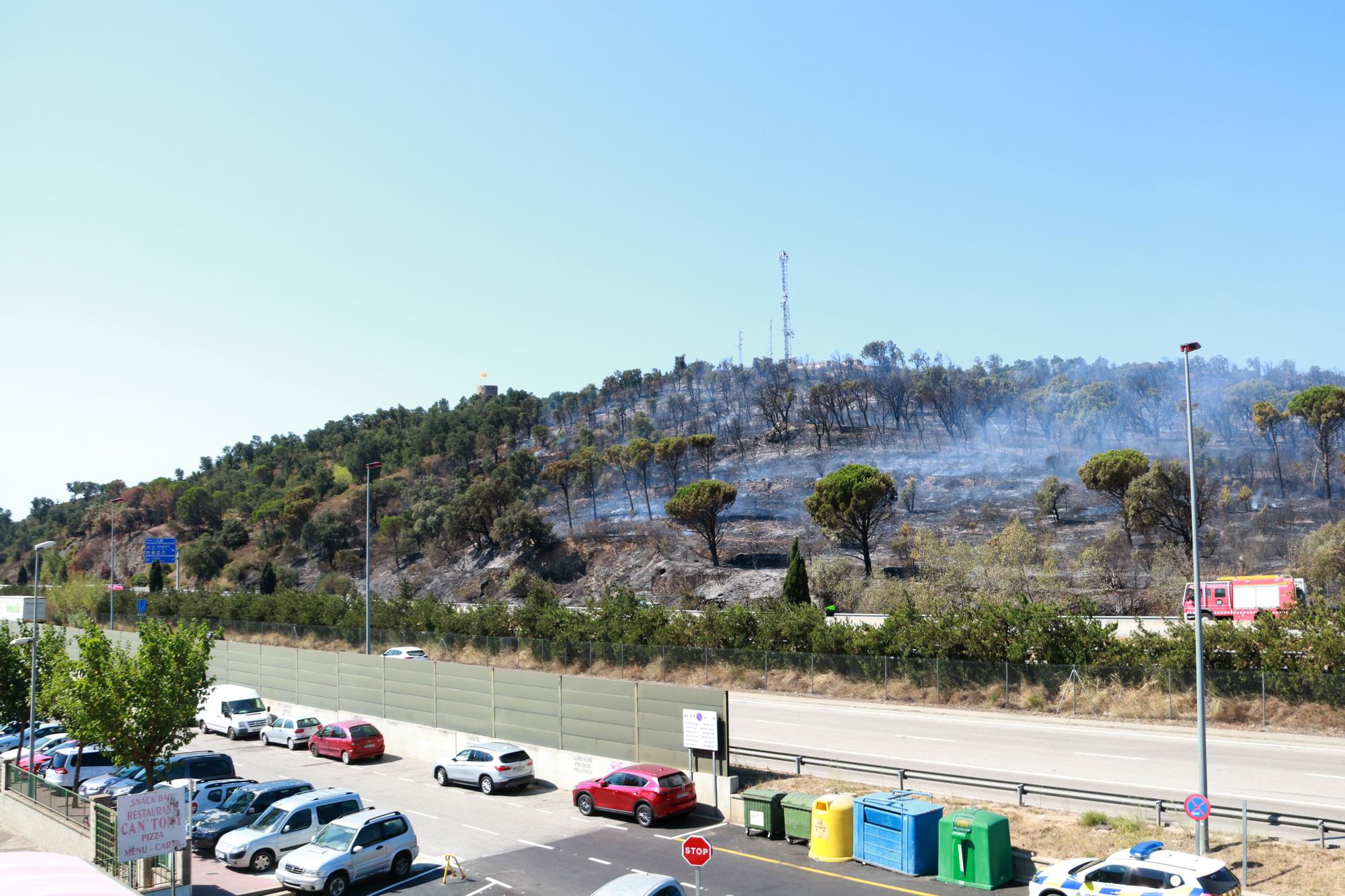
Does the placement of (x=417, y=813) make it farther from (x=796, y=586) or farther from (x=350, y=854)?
(x=796, y=586)

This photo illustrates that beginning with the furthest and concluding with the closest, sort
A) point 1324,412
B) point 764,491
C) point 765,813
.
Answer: point 764,491, point 1324,412, point 765,813

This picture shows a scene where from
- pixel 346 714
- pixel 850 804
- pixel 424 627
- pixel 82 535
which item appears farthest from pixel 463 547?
pixel 850 804

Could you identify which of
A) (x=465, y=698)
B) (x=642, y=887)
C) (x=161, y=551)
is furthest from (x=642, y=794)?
(x=161, y=551)

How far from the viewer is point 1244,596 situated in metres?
51.3

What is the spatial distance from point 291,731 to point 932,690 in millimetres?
24747

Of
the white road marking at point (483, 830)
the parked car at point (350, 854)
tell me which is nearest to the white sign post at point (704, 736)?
the white road marking at point (483, 830)

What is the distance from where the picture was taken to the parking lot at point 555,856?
17.8 meters

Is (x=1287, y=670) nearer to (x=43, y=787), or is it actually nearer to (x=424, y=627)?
(x=43, y=787)

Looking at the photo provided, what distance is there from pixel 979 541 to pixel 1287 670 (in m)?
56.5

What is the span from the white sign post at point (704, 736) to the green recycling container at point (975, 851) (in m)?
6.62

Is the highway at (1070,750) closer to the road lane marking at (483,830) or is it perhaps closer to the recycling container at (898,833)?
the recycling container at (898,833)

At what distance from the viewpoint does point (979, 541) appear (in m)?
87.1

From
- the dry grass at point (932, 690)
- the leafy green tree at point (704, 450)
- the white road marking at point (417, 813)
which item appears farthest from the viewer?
the leafy green tree at point (704, 450)

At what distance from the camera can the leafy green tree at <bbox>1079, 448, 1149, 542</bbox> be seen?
283 ft
